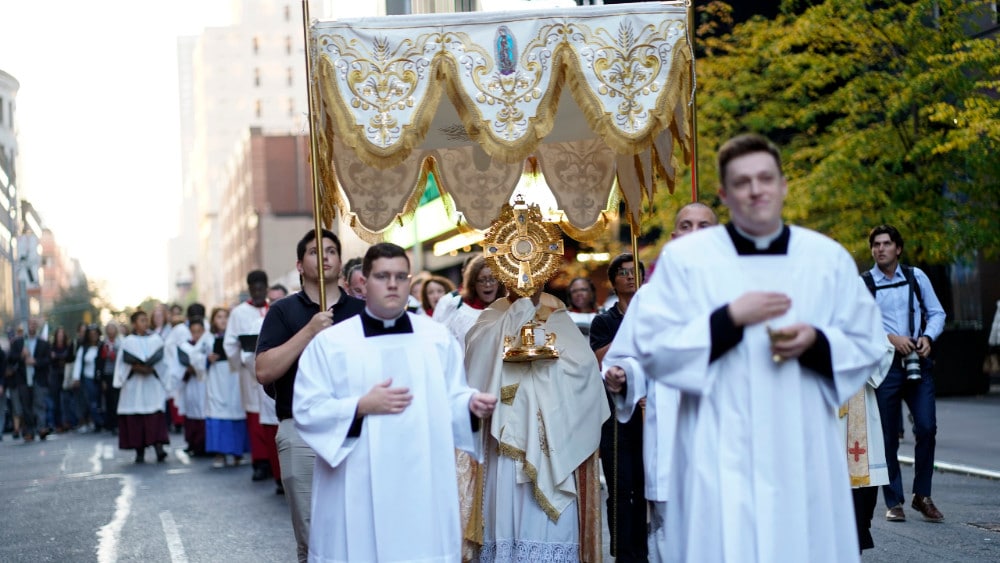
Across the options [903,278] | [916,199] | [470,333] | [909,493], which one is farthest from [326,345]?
[916,199]

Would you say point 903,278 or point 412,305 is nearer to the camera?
point 903,278

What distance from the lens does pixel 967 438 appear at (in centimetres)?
1630

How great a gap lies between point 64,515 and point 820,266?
9.80m

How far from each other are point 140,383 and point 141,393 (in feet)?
0.85

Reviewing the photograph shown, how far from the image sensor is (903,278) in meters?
10.4

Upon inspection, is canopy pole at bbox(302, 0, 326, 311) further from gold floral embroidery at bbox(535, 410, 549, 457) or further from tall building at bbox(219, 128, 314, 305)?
tall building at bbox(219, 128, 314, 305)

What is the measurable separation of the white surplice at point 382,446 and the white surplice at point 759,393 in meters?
1.47

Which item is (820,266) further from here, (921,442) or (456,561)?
(921,442)

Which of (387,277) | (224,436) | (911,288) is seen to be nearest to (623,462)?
(387,277)

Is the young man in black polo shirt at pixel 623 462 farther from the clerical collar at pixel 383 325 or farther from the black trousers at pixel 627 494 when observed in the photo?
the clerical collar at pixel 383 325

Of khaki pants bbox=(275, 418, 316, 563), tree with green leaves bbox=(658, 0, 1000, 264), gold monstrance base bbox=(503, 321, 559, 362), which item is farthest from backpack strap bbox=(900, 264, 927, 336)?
tree with green leaves bbox=(658, 0, 1000, 264)

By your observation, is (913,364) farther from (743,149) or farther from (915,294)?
(743,149)

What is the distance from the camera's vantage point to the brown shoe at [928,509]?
10.2 m

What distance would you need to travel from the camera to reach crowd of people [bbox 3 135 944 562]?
4.99 metres
